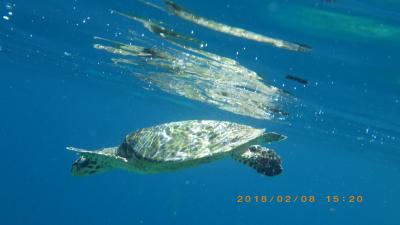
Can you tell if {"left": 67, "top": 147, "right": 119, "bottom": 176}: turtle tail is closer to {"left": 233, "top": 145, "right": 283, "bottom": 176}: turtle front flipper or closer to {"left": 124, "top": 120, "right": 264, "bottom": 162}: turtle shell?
{"left": 124, "top": 120, "right": 264, "bottom": 162}: turtle shell

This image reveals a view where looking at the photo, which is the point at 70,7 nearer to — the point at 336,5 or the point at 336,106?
the point at 336,5

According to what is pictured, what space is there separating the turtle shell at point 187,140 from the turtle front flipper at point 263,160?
21.4 inches

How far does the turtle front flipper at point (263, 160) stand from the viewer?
29.1 ft

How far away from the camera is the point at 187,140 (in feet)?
30.8

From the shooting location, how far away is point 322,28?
39.1 ft

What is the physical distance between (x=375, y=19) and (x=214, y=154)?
597 centimetres

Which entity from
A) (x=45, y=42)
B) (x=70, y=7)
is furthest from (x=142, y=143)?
(x=45, y=42)

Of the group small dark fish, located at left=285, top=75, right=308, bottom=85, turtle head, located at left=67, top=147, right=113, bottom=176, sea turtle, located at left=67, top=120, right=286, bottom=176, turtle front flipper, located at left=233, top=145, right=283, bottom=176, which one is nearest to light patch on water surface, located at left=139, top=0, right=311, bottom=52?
small dark fish, located at left=285, top=75, right=308, bottom=85

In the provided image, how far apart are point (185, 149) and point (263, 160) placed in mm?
1831

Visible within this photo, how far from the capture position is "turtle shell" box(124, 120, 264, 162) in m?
8.81

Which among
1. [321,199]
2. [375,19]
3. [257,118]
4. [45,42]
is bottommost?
[321,199]

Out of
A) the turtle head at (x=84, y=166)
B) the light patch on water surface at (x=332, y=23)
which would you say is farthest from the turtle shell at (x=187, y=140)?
the light patch on water surface at (x=332, y=23)

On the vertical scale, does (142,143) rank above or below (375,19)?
below

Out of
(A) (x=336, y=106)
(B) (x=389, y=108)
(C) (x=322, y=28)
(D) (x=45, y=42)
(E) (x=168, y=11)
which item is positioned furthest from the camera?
(D) (x=45, y=42)
